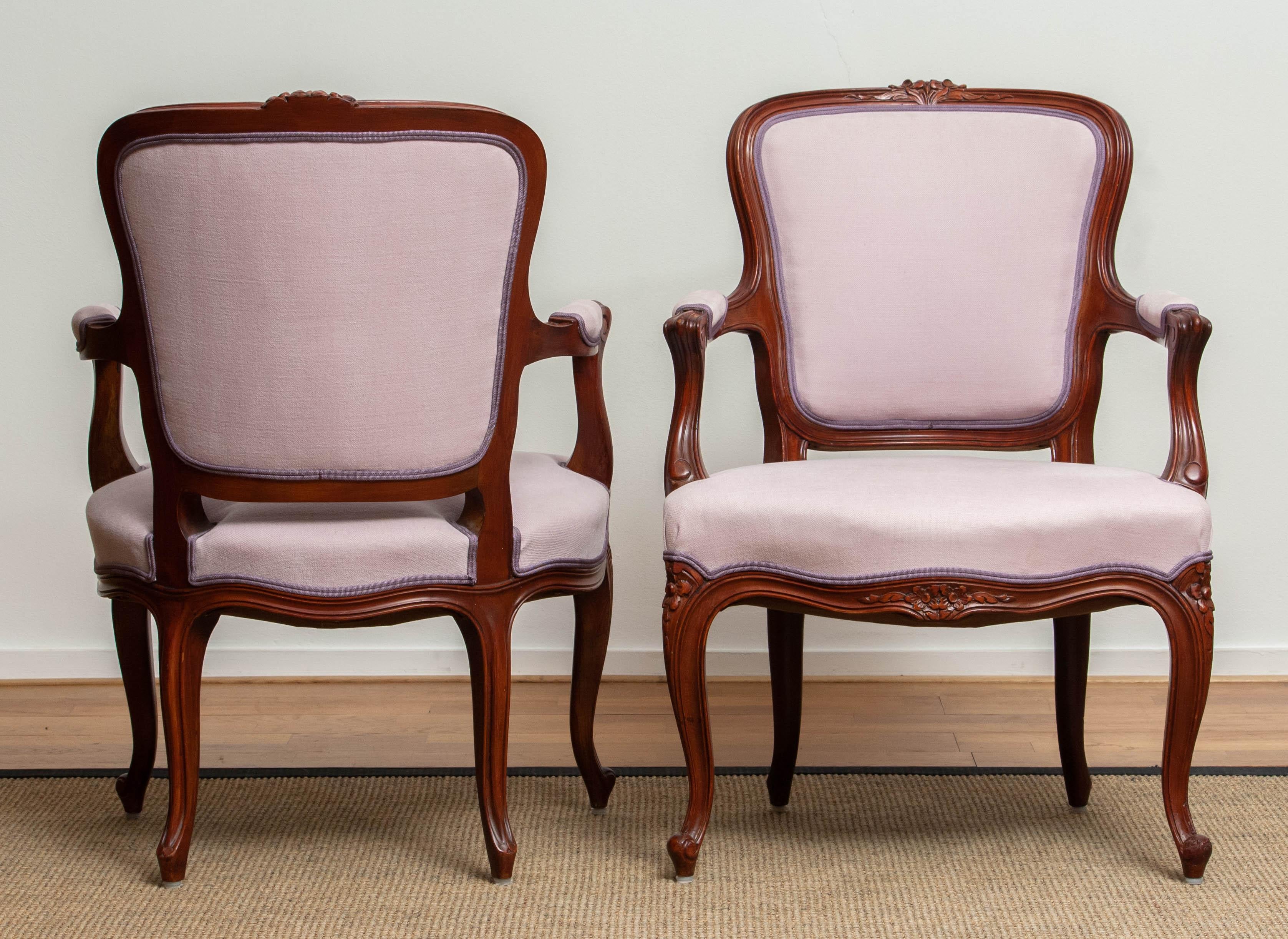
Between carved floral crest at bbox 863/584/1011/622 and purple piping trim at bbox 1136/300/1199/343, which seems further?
purple piping trim at bbox 1136/300/1199/343

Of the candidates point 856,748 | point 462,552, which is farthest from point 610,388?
point 462,552

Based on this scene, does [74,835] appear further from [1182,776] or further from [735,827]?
[1182,776]

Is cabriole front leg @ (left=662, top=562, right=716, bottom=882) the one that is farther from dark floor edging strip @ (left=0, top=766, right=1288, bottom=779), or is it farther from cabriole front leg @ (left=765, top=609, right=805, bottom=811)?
dark floor edging strip @ (left=0, top=766, right=1288, bottom=779)

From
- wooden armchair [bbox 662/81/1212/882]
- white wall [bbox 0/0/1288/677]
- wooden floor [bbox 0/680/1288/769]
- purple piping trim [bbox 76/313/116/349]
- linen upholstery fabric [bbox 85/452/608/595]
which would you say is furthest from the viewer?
white wall [bbox 0/0/1288/677]

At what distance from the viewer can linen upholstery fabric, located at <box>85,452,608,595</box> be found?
1.42 m

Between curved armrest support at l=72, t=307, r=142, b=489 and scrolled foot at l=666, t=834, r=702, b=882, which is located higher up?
curved armrest support at l=72, t=307, r=142, b=489

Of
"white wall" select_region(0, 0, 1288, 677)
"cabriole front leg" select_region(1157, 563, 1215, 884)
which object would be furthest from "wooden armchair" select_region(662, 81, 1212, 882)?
"white wall" select_region(0, 0, 1288, 677)

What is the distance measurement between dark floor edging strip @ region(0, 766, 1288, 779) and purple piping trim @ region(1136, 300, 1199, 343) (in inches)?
28.5

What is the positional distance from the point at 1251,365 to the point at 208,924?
2126 millimetres

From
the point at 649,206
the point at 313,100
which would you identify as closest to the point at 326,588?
the point at 313,100

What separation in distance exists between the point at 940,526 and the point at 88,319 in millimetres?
1119

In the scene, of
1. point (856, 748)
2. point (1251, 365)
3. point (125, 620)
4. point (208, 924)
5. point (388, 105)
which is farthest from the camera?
point (1251, 365)

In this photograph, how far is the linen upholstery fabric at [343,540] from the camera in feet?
4.67

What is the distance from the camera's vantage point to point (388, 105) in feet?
4.31
